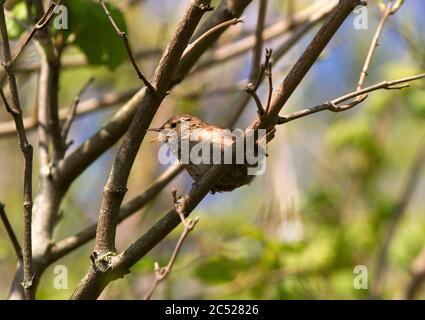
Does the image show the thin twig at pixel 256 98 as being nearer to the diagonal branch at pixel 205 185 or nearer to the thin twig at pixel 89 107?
the diagonal branch at pixel 205 185

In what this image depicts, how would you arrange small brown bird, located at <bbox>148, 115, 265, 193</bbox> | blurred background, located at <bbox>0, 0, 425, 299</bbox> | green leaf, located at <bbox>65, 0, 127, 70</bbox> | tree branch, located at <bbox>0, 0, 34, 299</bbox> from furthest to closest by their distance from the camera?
blurred background, located at <bbox>0, 0, 425, 299</bbox> < green leaf, located at <bbox>65, 0, 127, 70</bbox> < small brown bird, located at <bbox>148, 115, 265, 193</bbox> < tree branch, located at <bbox>0, 0, 34, 299</bbox>

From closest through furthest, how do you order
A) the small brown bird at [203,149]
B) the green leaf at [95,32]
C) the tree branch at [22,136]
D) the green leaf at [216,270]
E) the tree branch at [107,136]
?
the tree branch at [22,136]
the small brown bird at [203,149]
the tree branch at [107,136]
the green leaf at [95,32]
the green leaf at [216,270]

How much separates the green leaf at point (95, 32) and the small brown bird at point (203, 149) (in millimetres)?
555

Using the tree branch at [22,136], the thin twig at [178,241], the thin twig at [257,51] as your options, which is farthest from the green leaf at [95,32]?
the thin twig at [178,241]

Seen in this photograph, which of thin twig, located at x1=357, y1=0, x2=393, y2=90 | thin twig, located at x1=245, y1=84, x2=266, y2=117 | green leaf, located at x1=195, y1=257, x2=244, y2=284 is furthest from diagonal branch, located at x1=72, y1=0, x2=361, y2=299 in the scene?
green leaf, located at x1=195, y1=257, x2=244, y2=284

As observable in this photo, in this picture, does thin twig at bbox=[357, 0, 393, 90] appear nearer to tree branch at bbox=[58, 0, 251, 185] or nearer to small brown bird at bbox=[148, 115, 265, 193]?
small brown bird at bbox=[148, 115, 265, 193]

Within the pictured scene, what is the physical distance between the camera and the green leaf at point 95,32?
3592mm

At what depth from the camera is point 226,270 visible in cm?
437

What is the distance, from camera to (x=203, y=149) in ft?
10.7

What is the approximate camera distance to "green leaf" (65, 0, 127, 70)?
3.59 m

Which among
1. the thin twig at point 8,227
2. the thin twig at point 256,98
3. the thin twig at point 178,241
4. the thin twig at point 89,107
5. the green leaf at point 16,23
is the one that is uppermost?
the green leaf at point 16,23

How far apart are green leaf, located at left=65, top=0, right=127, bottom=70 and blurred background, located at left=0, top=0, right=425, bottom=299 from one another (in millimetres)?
17

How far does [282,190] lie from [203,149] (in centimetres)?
222

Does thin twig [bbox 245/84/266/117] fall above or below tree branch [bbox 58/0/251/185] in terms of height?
below
